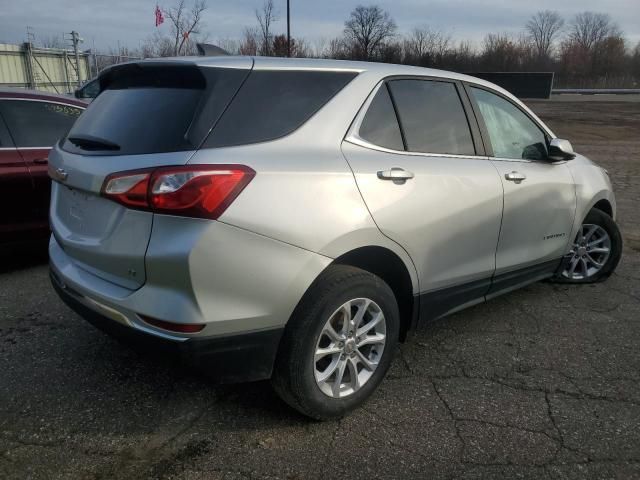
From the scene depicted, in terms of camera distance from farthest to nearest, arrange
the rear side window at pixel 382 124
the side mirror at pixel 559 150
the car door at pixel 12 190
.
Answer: the car door at pixel 12 190, the side mirror at pixel 559 150, the rear side window at pixel 382 124

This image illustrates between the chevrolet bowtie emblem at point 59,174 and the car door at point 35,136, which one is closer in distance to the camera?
the chevrolet bowtie emblem at point 59,174

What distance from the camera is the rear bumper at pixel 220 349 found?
2.21 m

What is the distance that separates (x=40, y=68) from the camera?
19812 mm

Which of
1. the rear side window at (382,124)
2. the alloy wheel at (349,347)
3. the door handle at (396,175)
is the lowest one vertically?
the alloy wheel at (349,347)

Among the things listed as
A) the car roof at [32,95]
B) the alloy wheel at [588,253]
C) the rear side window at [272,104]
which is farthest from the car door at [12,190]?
the alloy wheel at [588,253]

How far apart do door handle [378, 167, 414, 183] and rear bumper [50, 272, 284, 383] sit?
2.90ft

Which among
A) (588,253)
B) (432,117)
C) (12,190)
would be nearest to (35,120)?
(12,190)

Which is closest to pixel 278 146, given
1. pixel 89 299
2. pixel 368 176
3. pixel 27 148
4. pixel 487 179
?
pixel 368 176

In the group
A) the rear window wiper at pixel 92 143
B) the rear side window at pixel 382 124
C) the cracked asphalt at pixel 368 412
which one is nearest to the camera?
the cracked asphalt at pixel 368 412

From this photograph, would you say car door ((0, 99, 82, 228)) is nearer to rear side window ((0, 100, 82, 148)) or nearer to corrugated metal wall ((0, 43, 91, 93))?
rear side window ((0, 100, 82, 148))

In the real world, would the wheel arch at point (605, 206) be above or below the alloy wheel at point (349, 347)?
above

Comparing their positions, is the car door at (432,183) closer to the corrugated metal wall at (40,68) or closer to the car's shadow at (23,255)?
the car's shadow at (23,255)

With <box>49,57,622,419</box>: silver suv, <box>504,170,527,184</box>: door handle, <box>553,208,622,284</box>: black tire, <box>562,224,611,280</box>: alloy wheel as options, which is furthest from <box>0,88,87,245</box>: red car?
<box>562,224,611,280</box>: alloy wheel

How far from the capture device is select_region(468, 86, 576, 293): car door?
348 cm
